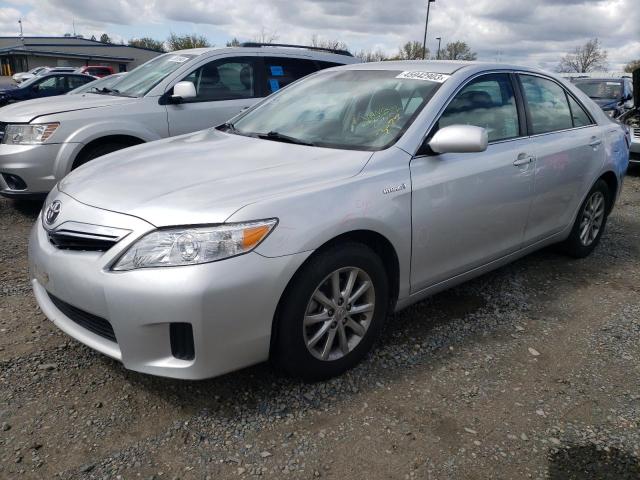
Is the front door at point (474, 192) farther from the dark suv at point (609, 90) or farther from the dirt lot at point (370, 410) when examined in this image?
the dark suv at point (609, 90)

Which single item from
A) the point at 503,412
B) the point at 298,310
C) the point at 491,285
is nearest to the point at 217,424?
the point at 298,310

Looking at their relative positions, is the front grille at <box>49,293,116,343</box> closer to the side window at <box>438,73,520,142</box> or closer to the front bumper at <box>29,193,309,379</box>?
the front bumper at <box>29,193,309,379</box>

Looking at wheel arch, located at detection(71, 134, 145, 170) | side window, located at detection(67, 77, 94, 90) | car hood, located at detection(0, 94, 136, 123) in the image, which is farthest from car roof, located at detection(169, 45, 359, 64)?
side window, located at detection(67, 77, 94, 90)

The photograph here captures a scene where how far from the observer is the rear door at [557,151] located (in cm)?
382

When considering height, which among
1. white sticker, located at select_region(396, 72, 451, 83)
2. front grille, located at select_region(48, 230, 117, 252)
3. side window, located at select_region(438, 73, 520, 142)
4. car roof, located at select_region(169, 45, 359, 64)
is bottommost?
front grille, located at select_region(48, 230, 117, 252)

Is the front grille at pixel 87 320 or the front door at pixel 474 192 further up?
the front door at pixel 474 192

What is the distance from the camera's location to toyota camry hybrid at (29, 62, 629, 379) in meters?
2.24

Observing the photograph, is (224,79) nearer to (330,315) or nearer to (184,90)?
(184,90)

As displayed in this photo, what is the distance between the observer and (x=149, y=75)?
6148 mm

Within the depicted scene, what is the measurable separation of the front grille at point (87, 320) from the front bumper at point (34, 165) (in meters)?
3.00

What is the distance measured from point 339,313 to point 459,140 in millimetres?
1110

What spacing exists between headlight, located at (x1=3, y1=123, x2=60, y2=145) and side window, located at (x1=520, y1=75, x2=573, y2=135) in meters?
4.22

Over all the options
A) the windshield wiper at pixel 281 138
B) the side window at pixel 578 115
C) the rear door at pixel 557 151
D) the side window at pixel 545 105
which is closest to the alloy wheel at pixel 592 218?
the rear door at pixel 557 151

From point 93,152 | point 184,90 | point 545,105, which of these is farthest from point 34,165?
point 545,105
